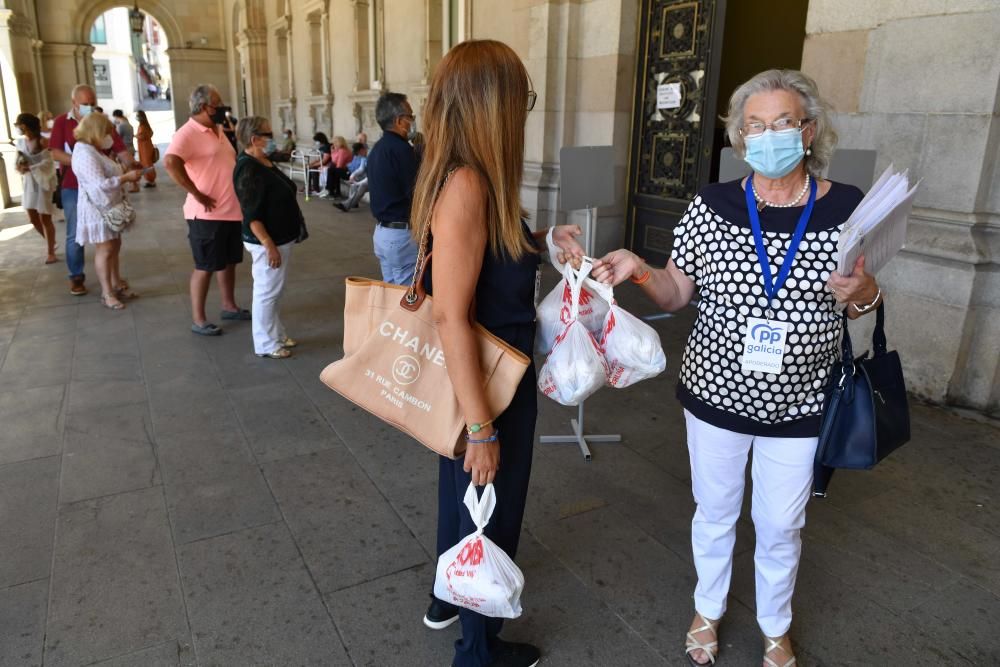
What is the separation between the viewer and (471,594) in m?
1.96

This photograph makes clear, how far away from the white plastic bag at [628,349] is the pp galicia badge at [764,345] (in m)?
0.23

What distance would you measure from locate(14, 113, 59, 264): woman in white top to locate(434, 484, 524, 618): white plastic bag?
27.4ft

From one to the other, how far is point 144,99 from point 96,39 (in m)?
6.37

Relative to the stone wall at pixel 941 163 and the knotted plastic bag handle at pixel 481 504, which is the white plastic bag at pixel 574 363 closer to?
the knotted plastic bag handle at pixel 481 504

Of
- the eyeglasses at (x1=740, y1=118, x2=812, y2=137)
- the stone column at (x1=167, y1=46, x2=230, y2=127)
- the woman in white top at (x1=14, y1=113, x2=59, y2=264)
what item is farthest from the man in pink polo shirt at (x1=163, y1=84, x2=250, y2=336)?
the stone column at (x1=167, y1=46, x2=230, y2=127)

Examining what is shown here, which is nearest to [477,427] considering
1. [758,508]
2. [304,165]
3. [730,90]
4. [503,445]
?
[503,445]

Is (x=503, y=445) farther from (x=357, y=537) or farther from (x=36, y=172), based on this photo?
(x=36, y=172)

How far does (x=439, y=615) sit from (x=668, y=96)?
5.96 m

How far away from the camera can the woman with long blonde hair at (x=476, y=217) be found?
5.74 feet

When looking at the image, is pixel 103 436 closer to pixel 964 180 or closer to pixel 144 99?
pixel 964 180

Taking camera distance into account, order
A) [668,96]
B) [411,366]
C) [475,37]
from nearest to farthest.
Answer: [411,366] → [668,96] → [475,37]

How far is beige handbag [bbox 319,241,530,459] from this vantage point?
187 centimetres

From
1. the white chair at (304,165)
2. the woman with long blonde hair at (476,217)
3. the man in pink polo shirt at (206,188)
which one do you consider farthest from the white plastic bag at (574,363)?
the white chair at (304,165)

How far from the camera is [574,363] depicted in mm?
2039
